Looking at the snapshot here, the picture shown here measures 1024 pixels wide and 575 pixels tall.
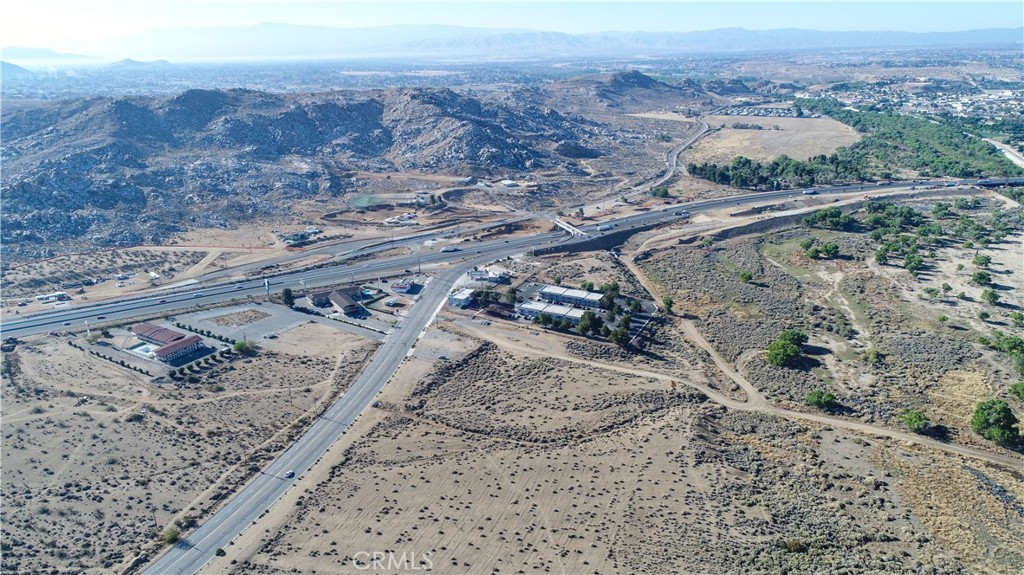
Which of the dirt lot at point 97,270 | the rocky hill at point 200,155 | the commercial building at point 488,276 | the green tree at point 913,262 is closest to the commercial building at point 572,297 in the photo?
the commercial building at point 488,276

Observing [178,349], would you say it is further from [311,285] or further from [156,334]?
[311,285]

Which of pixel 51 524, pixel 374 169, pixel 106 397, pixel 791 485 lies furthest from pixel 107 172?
pixel 791 485

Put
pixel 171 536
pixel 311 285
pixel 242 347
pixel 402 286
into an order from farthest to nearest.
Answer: pixel 311 285 → pixel 402 286 → pixel 242 347 → pixel 171 536

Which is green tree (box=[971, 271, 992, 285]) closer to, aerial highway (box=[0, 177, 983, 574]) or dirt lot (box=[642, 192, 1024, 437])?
dirt lot (box=[642, 192, 1024, 437])

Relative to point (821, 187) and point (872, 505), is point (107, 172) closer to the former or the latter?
point (872, 505)

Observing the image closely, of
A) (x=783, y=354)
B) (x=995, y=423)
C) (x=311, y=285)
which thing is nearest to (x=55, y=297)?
(x=311, y=285)

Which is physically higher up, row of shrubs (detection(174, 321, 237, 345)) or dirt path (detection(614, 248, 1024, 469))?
row of shrubs (detection(174, 321, 237, 345))

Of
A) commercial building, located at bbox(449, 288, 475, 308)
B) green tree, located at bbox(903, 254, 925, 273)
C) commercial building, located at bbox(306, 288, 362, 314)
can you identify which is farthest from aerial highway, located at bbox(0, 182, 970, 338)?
green tree, located at bbox(903, 254, 925, 273)
